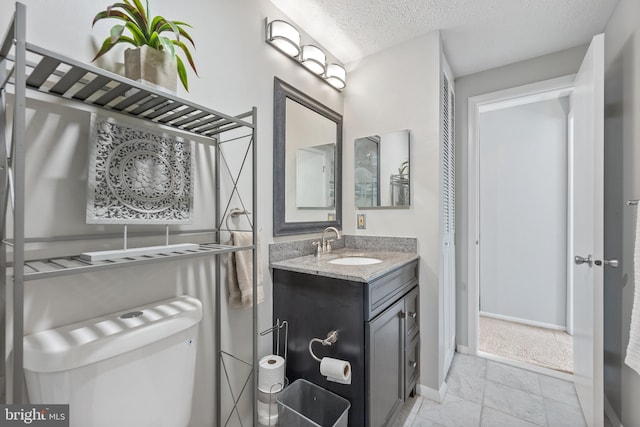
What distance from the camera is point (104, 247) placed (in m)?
0.93

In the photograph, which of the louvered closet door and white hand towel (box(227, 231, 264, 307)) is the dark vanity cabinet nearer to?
white hand towel (box(227, 231, 264, 307))

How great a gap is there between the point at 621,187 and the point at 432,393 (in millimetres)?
1626

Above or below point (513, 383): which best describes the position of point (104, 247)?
above

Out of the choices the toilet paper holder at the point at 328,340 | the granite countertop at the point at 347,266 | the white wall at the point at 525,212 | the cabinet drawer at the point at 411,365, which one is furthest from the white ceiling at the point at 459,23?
the cabinet drawer at the point at 411,365

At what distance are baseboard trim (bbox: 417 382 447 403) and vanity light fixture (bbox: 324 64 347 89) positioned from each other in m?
2.19

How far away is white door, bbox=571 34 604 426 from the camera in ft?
4.49

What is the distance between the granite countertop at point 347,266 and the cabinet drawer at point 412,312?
9.2 inches

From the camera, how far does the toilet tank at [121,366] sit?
2.27 feet

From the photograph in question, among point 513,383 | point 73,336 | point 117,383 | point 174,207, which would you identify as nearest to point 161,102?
point 174,207

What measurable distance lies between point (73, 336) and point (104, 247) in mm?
290

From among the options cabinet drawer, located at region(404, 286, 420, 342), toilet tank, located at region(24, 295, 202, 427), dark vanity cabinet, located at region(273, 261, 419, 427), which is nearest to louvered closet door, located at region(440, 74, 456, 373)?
cabinet drawer, located at region(404, 286, 420, 342)

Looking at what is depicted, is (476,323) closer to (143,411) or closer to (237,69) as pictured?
(143,411)

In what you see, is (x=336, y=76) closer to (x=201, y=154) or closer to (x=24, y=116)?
(x=201, y=154)

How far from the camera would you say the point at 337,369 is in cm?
121
